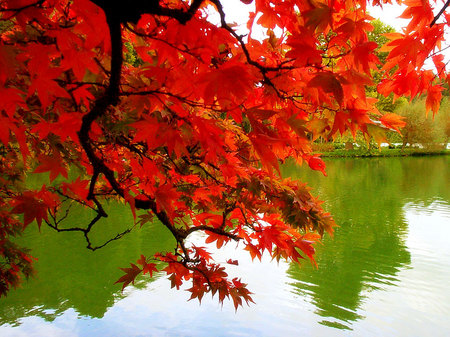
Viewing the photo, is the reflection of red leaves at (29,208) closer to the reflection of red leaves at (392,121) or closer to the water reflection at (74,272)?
the reflection of red leaves at (392,121)

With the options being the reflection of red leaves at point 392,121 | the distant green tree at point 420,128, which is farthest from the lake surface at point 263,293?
the distant green tree at point 420,128

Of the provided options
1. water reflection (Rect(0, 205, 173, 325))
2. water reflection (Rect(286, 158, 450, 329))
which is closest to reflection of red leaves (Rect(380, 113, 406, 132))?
water reflection (Rect(286, 158, 450, 329))

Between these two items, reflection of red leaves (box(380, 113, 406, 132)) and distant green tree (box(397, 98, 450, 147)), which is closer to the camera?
reflection of red leaves (box(380, 113, 406, 132))

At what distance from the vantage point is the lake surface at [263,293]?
3.52 m

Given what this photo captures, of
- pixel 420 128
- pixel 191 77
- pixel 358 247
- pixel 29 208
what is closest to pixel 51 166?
pixel 29 208

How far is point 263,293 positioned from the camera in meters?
4.25

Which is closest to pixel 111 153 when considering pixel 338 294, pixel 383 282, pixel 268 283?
pixel 268 283

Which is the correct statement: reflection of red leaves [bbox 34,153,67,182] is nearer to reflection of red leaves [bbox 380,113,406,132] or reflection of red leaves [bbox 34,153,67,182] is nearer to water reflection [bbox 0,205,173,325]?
reflection of red leaves [bbox 380,113,406,132]

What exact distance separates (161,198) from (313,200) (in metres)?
1.07

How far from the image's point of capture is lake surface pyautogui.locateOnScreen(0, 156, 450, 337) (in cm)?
352

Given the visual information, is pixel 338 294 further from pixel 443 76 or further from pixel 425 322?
pixel 443 76

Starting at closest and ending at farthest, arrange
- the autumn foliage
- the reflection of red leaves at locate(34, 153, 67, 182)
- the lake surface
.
A: the autumn foliage, the reflection of red leaves at locate(34, 153, 67, 182), the lake surface

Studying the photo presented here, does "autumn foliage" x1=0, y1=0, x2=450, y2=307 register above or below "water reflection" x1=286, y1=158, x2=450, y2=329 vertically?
above

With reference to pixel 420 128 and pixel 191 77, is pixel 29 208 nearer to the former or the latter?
pixel 191 77
